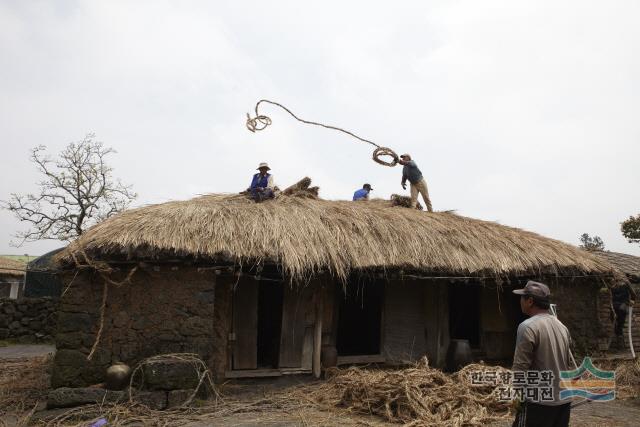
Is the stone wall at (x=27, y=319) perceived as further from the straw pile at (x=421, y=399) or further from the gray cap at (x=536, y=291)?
the gray cap at (x=536, y=291)

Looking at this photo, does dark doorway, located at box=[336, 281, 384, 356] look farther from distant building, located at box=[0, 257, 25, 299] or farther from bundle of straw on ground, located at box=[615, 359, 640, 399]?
distant building, located at box=[0, 257, 25, 299]

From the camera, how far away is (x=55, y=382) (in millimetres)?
5824

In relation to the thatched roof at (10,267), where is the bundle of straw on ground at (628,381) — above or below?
below

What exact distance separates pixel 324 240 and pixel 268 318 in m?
3.04

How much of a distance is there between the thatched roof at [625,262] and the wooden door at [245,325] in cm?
714

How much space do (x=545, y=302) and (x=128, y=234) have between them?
200 inches

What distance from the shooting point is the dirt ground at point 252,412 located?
5273 mm

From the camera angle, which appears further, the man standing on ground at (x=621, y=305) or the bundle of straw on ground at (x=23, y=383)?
the man standing on ground at (x=621, y=305)

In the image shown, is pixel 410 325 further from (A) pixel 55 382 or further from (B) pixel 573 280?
(A) pixel 55 382

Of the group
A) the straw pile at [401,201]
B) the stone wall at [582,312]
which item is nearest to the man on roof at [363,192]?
the straw pile at [401,201]

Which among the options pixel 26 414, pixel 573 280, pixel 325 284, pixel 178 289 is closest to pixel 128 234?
pixel 178 289

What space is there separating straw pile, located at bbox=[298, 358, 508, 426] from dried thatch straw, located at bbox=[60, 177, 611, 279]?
168 cm

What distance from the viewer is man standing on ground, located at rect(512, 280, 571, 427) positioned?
2990 mm

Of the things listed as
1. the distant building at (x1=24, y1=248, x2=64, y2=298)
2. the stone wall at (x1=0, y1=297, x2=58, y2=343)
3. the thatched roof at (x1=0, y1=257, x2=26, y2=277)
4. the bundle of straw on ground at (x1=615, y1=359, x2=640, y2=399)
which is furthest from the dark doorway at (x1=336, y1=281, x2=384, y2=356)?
the thatched roof at (x1=0, y1=257, x2=26, y2=277)
